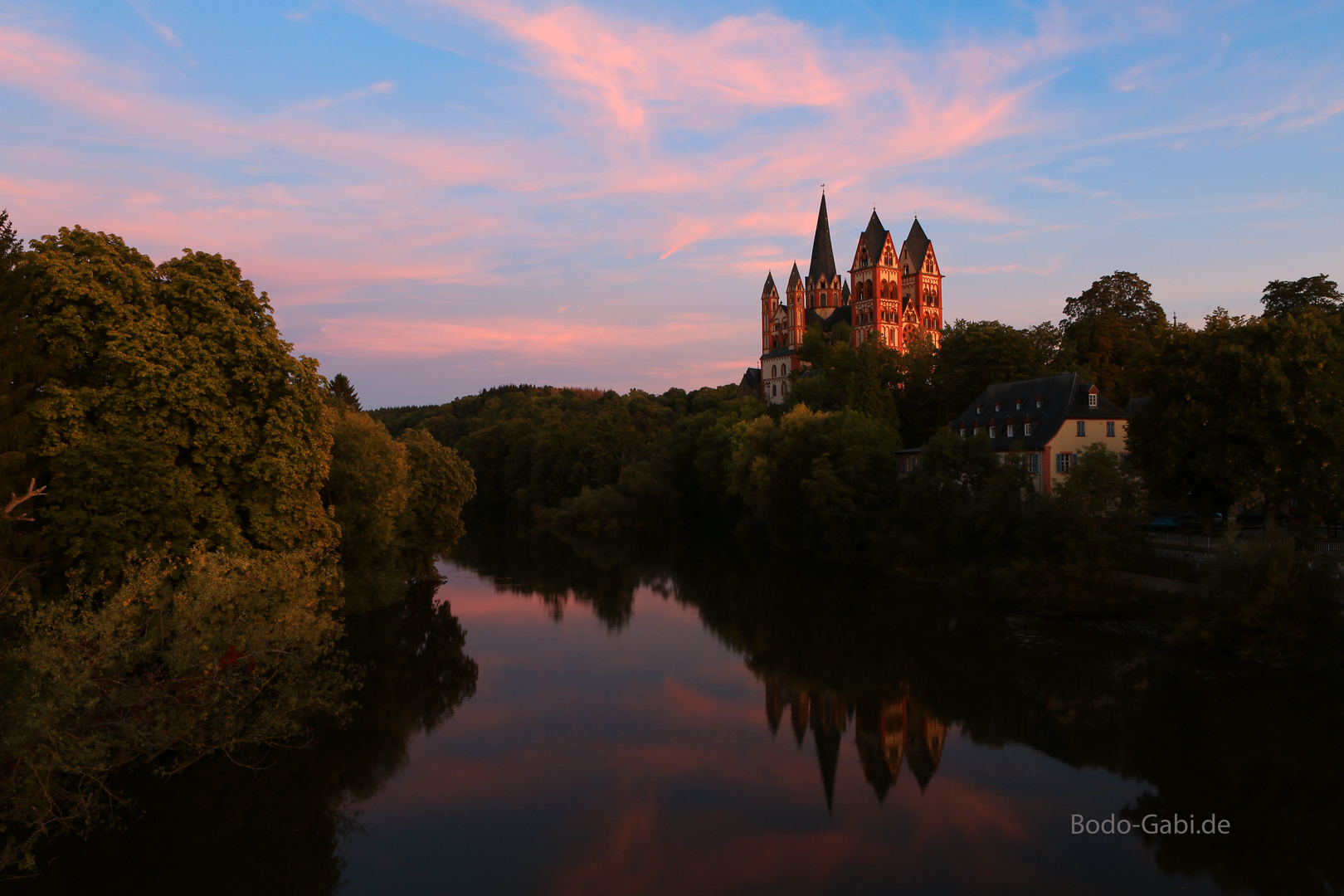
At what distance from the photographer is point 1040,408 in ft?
150

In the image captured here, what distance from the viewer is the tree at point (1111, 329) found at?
191 feet

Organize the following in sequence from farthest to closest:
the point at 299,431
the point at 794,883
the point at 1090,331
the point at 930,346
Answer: the point at 930,346 → the point at 1090,331 → the point at 299,431 → the point at 794,883

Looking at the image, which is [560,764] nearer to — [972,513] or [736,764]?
[736,764]

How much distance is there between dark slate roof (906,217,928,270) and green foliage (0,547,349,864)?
96.4 m

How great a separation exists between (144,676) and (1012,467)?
31173 millimetres

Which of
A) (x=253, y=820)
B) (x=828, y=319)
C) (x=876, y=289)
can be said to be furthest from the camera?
(x=828, y=319)

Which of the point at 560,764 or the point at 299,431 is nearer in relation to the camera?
the point at 560,764

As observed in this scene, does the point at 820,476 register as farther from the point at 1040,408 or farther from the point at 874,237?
the point at 874,237

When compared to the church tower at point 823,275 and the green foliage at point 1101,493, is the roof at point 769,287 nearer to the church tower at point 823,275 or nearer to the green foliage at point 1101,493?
the church tower at point 823,275

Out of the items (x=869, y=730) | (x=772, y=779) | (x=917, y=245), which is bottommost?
(x=772, y=779)

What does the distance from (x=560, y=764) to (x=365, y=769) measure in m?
4.09

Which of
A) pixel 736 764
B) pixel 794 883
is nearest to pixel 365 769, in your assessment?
pixel 736 764

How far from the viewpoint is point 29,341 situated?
1750cm

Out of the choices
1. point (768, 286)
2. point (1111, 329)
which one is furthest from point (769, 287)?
point (1111, 329)
